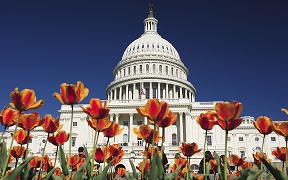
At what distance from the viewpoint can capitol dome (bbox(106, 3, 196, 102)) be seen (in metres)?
76.8

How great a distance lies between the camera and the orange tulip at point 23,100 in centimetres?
298

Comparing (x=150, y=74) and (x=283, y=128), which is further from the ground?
(x=150, y=74)

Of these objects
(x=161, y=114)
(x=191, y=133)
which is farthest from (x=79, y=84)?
(x=191, y=133)

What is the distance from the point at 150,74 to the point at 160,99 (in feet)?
47.2

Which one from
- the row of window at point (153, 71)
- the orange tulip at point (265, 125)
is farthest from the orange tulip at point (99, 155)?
the row of window at point (153, 71)

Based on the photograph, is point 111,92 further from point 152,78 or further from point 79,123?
point 79,123

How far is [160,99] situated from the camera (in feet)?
212

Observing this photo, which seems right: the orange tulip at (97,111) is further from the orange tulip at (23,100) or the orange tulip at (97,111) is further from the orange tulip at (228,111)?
the orange tulip at (228,111)

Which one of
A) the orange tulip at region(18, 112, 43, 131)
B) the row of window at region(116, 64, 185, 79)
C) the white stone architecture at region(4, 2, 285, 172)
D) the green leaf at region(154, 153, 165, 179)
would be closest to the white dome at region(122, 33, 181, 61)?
the white stone architecture at region(4, 2, 285, 172)

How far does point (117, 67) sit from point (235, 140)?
38659 mm

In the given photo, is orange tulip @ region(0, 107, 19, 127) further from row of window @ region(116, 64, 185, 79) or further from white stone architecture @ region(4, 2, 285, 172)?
row of window @ region(116, 64, 185, 79)

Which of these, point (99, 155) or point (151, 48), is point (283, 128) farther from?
point (151, 48)

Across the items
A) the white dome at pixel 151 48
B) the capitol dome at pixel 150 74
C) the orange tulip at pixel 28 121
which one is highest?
the white dome at pixel 151 48

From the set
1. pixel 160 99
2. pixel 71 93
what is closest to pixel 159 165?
pixel 71 93
